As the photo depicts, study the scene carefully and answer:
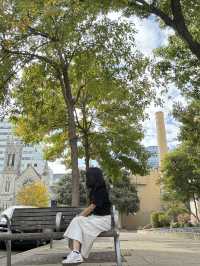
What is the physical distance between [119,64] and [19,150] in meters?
111

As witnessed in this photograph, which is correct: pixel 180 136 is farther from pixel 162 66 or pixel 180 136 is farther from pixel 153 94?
pixel 162 66

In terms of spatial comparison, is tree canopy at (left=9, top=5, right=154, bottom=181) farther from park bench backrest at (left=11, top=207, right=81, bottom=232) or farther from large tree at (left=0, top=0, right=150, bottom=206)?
park bench backrest at (left=11, top=207, right=81, bottom=232)

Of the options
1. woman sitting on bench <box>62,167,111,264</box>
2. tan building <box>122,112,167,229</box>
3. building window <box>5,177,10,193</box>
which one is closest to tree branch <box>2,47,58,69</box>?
woman sitting on bench <box>62,167,111,264</box>

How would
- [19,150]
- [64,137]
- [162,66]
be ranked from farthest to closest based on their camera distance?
1. [19,150]
2. [64,137]
3. [162,66]

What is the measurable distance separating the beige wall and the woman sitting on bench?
206 ft

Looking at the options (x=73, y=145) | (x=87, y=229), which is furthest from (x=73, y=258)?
(x=73, y=145)

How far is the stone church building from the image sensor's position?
113 metres

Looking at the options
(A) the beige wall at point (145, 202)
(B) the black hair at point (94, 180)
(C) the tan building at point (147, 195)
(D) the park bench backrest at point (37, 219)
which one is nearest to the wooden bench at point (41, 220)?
(D) the park bench backrest at point (37, 219)

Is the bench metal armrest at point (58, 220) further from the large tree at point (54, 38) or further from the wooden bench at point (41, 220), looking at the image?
the large tree at point (54, 38)

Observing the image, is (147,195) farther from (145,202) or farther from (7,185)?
(7,185)

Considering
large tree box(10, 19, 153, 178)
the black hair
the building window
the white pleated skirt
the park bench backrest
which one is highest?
the building window

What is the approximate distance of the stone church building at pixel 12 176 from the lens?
11281cm

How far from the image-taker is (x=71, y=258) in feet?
17.1

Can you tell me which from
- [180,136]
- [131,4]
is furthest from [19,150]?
[131,4]
